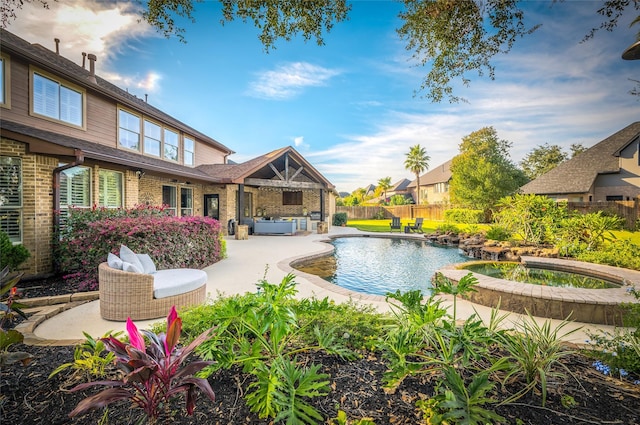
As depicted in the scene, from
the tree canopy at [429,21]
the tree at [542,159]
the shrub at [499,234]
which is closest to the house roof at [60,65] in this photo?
the tree canopy at [429,21]

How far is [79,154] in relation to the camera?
6.79 meters

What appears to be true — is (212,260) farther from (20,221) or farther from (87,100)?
(87,100)

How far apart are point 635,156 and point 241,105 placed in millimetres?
24742

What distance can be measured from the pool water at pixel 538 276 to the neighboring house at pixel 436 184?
27.4 m

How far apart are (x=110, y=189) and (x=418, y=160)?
39205 mm

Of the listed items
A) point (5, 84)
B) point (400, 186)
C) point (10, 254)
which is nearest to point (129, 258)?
point (10, 254)

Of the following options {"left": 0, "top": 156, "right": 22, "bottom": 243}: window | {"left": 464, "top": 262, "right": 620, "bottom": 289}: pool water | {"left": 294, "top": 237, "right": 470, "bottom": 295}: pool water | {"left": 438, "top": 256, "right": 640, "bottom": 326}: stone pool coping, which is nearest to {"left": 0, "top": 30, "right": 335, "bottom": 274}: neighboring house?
{"left": 0, "top": 156, "right": 22, "bottom": 243}: window

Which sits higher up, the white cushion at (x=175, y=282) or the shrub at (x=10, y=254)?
the shrub at (x=10, y=254)

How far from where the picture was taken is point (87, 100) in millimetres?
9305

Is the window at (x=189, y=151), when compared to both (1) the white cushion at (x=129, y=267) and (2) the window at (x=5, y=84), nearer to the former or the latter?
(2) the window at (x=5, y=84)

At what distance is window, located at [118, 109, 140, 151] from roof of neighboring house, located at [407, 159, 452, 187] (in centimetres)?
3311

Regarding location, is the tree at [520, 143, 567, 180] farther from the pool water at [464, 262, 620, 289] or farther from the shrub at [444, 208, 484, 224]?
the pool water at [464, 262, 620, 289]

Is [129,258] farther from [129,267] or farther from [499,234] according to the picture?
[499,234]

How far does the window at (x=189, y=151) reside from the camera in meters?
14.6
